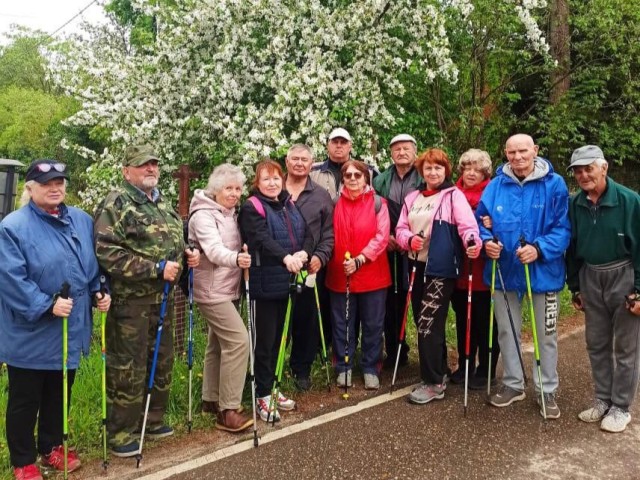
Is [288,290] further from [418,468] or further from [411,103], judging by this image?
[411,103]

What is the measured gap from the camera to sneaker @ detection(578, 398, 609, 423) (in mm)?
4250

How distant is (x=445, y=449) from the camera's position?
3.84 m

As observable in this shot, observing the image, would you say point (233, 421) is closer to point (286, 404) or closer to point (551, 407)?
point (286, 404)

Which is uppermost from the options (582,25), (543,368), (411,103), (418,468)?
(582,25)

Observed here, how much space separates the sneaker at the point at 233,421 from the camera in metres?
4.12

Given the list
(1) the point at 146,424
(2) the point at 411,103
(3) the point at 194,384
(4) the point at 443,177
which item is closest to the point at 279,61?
(2) the point at 411,103

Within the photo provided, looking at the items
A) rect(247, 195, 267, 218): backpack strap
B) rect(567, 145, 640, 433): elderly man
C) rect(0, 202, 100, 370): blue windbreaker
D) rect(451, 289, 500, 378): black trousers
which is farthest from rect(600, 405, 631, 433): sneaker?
rect(0, 202, 100, 370): blue windbreaker

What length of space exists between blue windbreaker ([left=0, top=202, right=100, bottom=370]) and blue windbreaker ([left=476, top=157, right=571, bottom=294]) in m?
3.09

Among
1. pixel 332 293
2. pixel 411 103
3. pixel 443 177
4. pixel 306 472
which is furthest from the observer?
pixel 411 103

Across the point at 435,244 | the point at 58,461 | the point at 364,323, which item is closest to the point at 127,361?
the point at 58,461

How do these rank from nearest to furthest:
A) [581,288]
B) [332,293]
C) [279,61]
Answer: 1. [581,288]
2. [332,293]
3. [279,61]

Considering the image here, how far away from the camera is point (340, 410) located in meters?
4.51

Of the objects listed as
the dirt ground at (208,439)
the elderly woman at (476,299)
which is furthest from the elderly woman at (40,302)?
the elderly woman at (476,299)

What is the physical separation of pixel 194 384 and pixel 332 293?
1470 mm
